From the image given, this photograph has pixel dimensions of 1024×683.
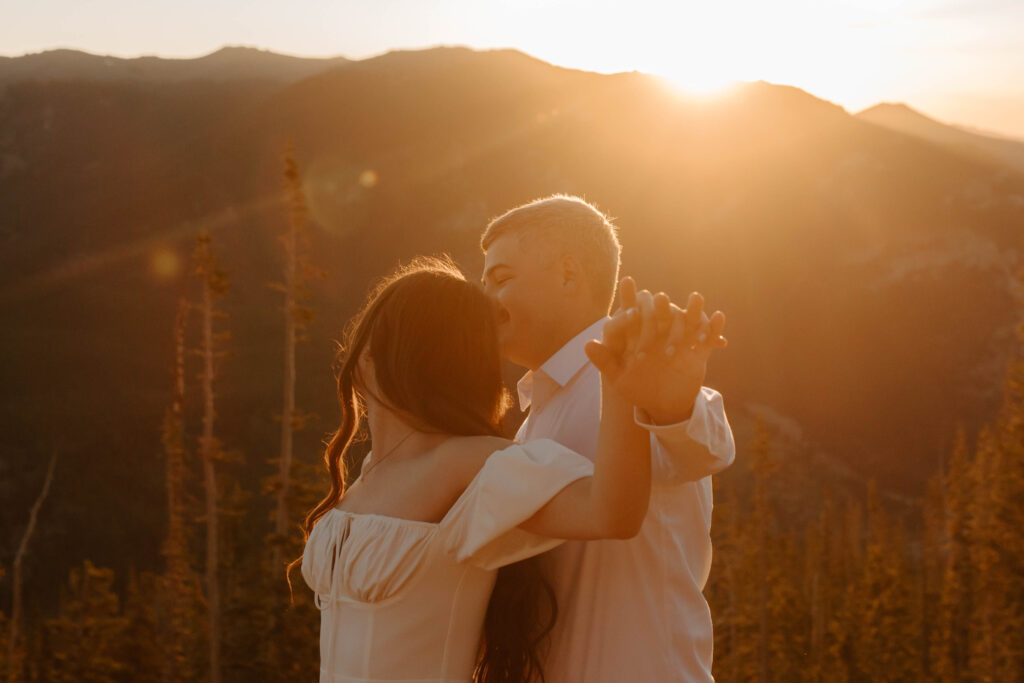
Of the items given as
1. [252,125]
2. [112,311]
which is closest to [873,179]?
[252,125]

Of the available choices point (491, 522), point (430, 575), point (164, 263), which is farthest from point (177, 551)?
point (164, 263)

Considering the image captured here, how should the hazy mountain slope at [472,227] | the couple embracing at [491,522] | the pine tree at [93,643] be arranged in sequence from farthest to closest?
the hazy mountain slope at [472,227] → the pine tree at [93,643] → the couple embracing at [491,522]

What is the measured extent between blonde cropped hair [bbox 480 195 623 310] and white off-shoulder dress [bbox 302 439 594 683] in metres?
0.89

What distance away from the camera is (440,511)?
2.73 m

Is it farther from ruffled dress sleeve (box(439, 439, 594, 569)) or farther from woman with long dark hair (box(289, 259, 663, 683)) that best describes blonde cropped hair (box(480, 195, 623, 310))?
ruffled dress sleeve (box(439, 439, 594, 569))

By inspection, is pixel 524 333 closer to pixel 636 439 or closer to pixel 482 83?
pixel 636 439

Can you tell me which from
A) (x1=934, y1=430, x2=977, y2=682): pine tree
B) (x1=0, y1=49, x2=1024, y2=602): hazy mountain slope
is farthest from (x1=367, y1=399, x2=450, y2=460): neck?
(x1=0, y1=49, x2=1024, y2=602): hazy mountain slope

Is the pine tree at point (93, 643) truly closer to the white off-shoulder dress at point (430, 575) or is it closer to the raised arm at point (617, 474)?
the white off-shoulder dress at point (430, 575)

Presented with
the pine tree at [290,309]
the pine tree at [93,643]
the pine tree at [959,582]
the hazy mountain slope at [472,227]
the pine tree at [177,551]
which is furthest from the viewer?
the hazy mountain slope at [472,227]

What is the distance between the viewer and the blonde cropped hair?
332 cm

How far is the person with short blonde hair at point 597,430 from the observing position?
2293mm

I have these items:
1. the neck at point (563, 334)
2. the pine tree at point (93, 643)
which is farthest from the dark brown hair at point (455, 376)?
the pine tree at point (93, 643)

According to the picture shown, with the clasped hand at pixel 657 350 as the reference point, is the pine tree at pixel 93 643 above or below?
below

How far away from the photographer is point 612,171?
12762 cm
